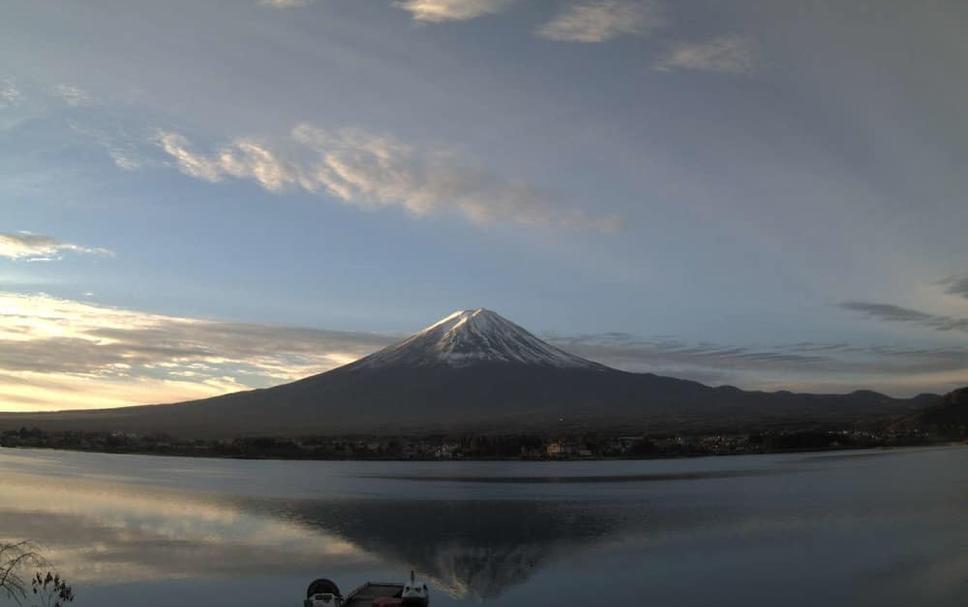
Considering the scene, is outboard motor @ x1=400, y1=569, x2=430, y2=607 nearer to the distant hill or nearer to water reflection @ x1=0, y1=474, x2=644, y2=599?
water reflection @ x1=0, y1=474, x2=644, y2=599

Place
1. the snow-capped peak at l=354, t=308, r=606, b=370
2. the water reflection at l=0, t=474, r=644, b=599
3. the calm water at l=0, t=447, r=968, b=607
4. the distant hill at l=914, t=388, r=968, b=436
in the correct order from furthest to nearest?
1. the snow-capped peak at l=354, t=308, r=606, b=370
2. the distant hill at l=914, t=388, r=968, b=436
3. the water reflection at l=0, t=474, r=644, b=599
4. the calm water at l=0, t=447, r=968, b=607

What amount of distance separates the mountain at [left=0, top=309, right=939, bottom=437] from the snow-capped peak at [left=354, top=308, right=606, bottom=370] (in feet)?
1.01

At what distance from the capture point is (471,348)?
6142 inches

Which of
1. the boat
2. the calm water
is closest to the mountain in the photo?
the calm water

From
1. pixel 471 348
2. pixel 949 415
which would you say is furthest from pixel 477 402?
pixel 949 415

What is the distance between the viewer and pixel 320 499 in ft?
118

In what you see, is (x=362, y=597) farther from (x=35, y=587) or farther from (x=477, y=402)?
(x=477, y=402)

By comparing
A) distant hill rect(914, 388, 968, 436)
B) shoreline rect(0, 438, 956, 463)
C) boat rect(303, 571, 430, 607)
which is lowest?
shoreline rect(0, 438, 956, 463)

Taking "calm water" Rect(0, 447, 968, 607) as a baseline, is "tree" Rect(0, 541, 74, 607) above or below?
above

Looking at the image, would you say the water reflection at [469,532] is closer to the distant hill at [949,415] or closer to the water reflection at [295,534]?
the water reflection at [295,534]

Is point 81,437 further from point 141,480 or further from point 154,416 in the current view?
point 141,480

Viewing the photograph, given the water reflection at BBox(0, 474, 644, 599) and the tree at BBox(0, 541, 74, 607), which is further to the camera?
the water reflection at BBox(0, 474, 644, 599)

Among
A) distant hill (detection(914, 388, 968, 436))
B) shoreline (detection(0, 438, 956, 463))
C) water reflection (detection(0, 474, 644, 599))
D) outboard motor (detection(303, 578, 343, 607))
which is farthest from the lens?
distant hill (detection(914, 388, 968, 436))

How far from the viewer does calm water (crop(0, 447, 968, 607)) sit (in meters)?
16.7
